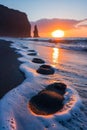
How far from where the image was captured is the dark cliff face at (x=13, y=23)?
106125mm

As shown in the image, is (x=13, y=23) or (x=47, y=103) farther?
(x=13, y=23)

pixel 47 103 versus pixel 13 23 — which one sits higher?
pixel 47 103

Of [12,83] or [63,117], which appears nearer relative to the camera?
[63,117]

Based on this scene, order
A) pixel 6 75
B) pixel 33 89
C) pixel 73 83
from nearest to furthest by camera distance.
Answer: pixel 33 89 < pixel 73 83 < pixel 6 75

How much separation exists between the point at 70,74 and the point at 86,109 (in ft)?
11.4

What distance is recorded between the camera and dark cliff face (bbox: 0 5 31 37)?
106 metres

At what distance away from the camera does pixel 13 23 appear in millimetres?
111125

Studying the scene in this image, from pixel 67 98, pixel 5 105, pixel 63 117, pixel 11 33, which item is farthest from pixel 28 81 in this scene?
pixel 11 33

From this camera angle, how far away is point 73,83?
654cm

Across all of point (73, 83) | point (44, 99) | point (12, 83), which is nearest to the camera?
point (44, 99)

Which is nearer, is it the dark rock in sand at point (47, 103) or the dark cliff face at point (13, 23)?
the dark rock in sand at point (47, 103)

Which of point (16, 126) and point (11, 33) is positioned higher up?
point (16, 126)

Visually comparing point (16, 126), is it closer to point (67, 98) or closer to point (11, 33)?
point (67, 98)

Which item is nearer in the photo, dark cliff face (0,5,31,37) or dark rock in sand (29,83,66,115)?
dark rock in sand (29,83,66,115)
